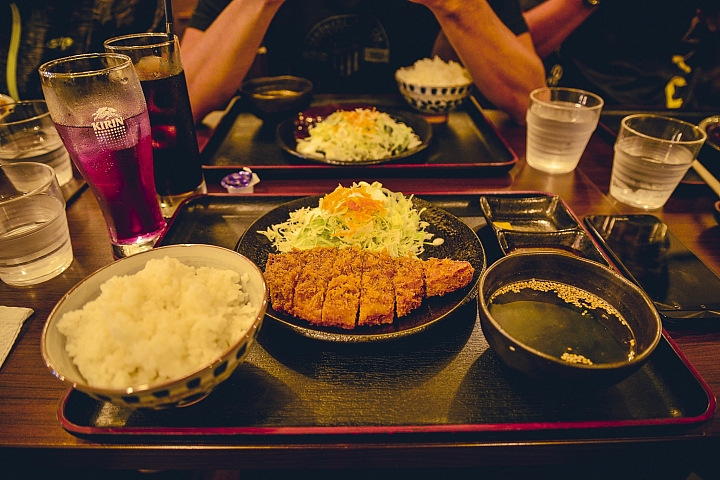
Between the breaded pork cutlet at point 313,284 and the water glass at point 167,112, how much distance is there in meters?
0.95

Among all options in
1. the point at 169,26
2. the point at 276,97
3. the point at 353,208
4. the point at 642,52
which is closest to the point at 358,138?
the point at 276,97

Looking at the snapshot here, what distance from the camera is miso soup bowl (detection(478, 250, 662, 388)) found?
116cm

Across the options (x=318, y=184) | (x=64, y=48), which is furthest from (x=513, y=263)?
(x=64, y=48)

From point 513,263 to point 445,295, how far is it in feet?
0.99

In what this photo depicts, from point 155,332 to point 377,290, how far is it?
0.80 metres

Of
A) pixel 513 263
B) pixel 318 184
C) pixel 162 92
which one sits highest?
pixel 162 92

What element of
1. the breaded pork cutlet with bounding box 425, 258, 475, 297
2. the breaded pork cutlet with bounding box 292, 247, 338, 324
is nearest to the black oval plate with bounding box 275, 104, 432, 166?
the breaded pork cutlet with bounding box 292, 247, 338, 324

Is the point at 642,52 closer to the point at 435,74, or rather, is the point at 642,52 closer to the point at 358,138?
the point at 435,74

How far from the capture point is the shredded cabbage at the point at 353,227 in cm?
209

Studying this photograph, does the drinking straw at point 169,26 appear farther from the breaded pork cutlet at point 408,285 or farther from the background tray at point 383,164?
the breaded pork cutlet at point 408,285

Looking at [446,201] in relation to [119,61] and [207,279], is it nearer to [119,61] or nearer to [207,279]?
[207,279]

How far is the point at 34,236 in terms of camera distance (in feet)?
5.82

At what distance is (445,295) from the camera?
66.8 inches

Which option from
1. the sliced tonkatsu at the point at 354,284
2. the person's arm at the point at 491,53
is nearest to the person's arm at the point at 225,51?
the person's arm at the point at 491,53
